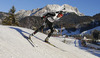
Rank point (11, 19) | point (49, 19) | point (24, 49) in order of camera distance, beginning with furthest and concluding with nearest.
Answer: point (11, 19) < point (49, 19) < point (24, 49)

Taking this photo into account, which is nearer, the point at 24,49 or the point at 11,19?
the point at 24,49

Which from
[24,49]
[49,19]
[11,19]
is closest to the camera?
[24,49]

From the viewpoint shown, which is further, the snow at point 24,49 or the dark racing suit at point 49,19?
the dark racing suit at point 49,19

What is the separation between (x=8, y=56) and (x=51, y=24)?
381 centimetres

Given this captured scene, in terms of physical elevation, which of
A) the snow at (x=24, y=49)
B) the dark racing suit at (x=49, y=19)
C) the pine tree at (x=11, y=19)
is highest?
the pine tree at (x=11, y=19)

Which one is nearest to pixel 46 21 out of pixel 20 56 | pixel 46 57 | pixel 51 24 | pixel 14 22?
pixel 51 24

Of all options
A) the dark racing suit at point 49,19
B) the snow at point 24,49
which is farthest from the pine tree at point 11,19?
the dark racing suit at point 49,19

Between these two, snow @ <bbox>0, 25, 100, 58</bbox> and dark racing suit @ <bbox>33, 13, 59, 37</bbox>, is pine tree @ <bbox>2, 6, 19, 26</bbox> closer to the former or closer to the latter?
snow @ <bbox>0, 25, 100, 58</bbox>

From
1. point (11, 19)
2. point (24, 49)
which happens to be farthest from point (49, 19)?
point (11, 19)

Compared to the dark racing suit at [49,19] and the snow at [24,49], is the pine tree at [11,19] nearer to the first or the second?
the snow at [24,49]

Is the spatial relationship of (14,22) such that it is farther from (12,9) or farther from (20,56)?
(20,56)

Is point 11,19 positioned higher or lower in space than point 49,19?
higher

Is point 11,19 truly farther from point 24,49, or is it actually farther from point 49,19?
point 24,49

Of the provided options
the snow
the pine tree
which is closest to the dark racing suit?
the snow
